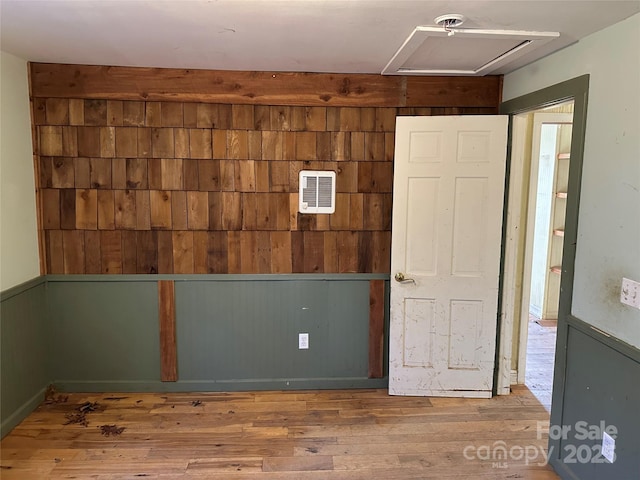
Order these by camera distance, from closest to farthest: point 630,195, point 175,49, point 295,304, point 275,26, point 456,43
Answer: point 630,195, point 275,26, point 456,43, point 175,49, point 295,304

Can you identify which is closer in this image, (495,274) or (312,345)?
(495,274)

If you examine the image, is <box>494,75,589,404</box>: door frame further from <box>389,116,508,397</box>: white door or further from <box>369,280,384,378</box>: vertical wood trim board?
<box>369,280,384,378</box>: vertical wood trim board

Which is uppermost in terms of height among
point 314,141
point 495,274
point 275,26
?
point 275,26

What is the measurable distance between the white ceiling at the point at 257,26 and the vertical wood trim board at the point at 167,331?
5.06ft

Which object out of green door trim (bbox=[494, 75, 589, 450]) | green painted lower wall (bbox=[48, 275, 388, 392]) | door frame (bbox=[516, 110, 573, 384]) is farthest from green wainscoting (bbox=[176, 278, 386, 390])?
green door trim (bbox=[494, 75, 589, 450])

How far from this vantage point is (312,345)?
10.9 feet

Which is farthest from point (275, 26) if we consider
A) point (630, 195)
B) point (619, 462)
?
point (619, 462)

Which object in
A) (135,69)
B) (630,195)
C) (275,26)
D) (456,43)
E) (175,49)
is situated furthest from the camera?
(135,69)

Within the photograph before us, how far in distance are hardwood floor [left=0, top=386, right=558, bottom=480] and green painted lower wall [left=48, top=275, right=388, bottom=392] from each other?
0.39ft

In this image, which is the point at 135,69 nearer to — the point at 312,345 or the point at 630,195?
the point at 312,345

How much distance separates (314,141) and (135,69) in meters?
1.28

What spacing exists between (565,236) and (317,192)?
5.15 ft

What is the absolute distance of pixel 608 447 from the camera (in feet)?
6.75

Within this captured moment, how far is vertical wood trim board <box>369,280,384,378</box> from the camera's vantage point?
329cm
